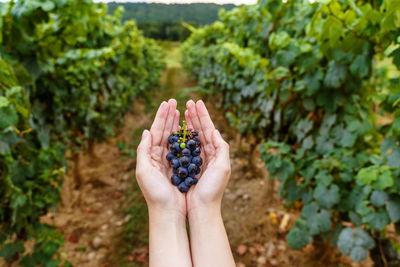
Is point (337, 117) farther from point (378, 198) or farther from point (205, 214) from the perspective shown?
point (205, 214)

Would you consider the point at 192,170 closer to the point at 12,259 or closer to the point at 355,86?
the point at 355,86

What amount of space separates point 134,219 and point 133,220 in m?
0.02

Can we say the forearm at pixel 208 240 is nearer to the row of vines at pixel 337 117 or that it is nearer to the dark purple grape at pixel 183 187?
the dark purple grape at pixel 183 187

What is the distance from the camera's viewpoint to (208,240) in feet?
4.12

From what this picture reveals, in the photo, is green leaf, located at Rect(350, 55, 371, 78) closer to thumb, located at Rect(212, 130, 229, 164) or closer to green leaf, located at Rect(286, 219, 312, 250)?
thumb, located at Rect(212, 130, 229, 164)

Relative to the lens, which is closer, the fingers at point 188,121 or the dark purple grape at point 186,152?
the dark purple grape at point 186,152

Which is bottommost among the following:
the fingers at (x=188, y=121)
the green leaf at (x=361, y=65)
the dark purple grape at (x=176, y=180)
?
the dark purple grape at (x=176, y=180)

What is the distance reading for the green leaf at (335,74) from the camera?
Answer: 197 cm

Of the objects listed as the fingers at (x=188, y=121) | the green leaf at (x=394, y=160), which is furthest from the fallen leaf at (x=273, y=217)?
the fingers at (x=188, y=121)

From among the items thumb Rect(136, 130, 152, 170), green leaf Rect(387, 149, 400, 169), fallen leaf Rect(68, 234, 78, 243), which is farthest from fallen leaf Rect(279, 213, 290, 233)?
fallen leaf Rect(68, 234, 78, 243)

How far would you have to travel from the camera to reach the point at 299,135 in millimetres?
2572

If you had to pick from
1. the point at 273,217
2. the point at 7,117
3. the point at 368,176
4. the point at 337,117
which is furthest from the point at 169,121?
the point at 273,217

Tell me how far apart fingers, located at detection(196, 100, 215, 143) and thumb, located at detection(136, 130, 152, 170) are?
0.33 meters

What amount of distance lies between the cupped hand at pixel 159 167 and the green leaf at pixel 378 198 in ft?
4.30
